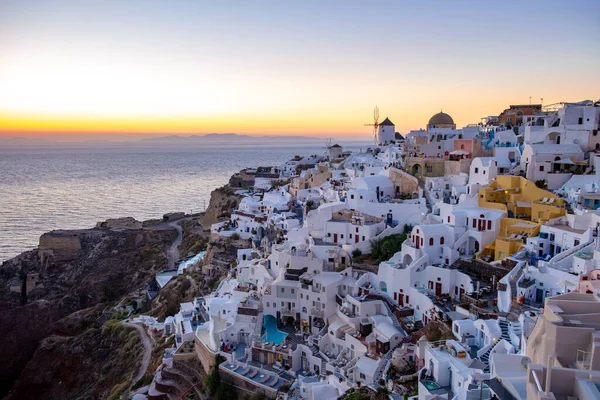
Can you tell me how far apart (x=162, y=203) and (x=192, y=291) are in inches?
Answer: 1913

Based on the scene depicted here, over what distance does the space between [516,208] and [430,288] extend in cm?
583

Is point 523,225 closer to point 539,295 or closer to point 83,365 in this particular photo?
point 539,295

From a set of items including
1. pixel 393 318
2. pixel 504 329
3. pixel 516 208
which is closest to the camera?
pixel 504 329

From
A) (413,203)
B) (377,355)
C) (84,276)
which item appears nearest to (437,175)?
(413,203)

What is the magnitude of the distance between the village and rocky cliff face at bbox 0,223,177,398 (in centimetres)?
1161

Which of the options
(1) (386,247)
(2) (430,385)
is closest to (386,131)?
(1) (386,247)

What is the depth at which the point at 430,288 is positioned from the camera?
18.2 meters

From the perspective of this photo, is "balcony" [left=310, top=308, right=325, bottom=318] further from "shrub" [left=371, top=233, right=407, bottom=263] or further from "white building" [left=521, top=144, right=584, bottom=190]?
"white building" [left=521, top=144, right=584, bottom=190]

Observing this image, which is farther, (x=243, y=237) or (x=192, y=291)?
(x=243, y=237)

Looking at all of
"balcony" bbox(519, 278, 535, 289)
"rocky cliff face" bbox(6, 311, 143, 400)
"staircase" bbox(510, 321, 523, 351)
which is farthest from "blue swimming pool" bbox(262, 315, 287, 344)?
"balcony" bbox(519, 278, 535, 289)

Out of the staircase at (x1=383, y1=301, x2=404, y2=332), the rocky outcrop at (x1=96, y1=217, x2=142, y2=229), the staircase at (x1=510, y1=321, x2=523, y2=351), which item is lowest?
the rocky outcrop at (x1=96, y1=217, x2=142, y2=229)

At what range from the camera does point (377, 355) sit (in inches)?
622

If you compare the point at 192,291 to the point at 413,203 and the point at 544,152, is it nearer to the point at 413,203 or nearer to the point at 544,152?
the point at 413,203

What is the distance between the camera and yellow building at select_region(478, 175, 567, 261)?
18406 mm
